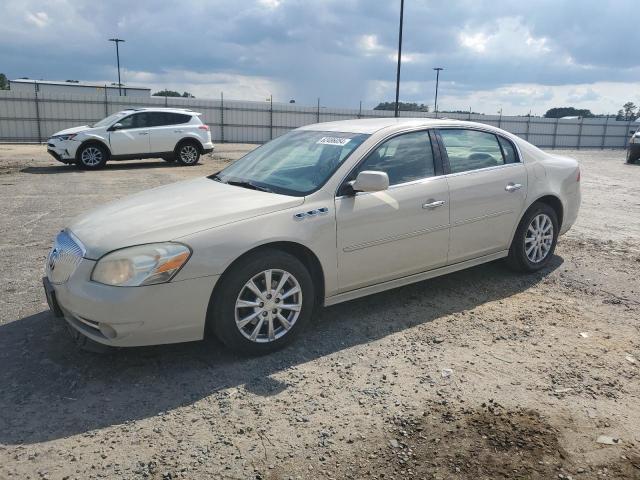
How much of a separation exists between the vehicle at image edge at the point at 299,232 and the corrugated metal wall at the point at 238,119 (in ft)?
81.9

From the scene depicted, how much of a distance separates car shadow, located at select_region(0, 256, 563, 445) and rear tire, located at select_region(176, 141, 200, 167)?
12.9 meters

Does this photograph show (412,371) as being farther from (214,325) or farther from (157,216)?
(157,216)

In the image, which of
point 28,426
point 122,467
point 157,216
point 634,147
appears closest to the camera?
point 122,467

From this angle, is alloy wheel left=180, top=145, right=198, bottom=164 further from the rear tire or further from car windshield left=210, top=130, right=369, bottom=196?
car windshield left=210, top=130, right=369, bottom=196

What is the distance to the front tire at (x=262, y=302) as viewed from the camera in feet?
11.3

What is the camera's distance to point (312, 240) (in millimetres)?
3762

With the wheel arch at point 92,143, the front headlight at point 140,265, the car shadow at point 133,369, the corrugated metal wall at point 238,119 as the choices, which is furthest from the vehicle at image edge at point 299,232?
the corrugated metal wall at point 238,119

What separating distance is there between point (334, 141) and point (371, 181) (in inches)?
29.8

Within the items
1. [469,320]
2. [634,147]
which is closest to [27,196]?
[469,320]

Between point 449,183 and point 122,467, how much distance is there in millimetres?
3214

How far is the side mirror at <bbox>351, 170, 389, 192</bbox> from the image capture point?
381cm

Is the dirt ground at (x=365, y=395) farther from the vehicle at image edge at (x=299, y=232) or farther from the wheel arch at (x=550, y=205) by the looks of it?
the wheel arch at (x=550, y=205)

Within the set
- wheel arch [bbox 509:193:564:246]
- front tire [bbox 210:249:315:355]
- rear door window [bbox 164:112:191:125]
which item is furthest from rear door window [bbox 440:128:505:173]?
rear door window [bbox 164:112:191:125]

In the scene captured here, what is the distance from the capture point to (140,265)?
3.25 metres
